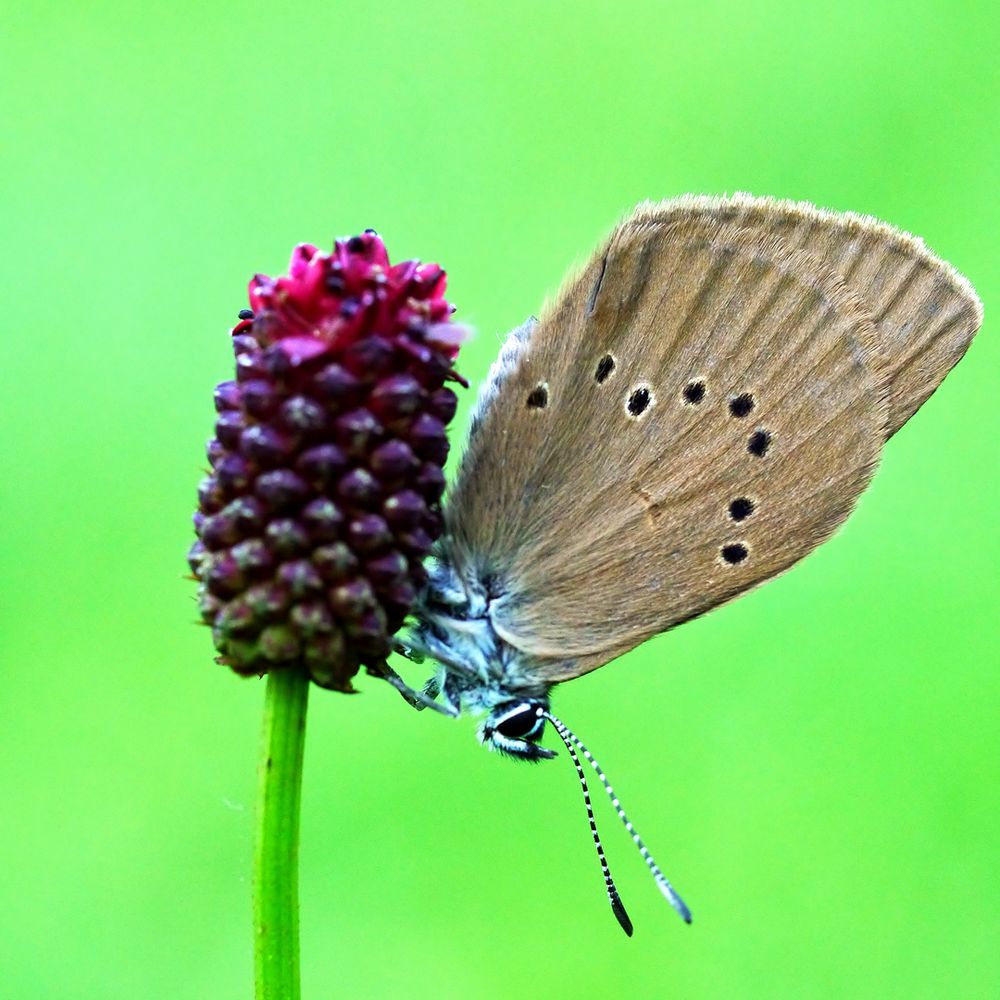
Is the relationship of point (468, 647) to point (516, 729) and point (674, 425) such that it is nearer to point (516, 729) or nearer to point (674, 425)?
point (516, 729)

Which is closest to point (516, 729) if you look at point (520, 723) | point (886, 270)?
point (520, 723)

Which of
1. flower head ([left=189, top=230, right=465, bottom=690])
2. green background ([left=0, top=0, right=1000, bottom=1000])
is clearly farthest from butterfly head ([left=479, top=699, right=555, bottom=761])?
green background ([left=0, top=0, right=1000, bottom=1000])

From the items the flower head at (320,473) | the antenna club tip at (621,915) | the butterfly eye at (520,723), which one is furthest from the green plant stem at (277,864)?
the antenna club tip at (621,915)

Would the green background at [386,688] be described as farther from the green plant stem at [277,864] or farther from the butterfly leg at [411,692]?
the green plant stem at [277,864]

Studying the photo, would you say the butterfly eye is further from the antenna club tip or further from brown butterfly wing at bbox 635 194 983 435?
brown butterfly wing at bbox 635 194 983 435

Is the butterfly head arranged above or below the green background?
below

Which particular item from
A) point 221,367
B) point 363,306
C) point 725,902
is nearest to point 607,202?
point 221,367

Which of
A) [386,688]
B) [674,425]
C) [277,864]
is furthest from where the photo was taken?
[386,688]
